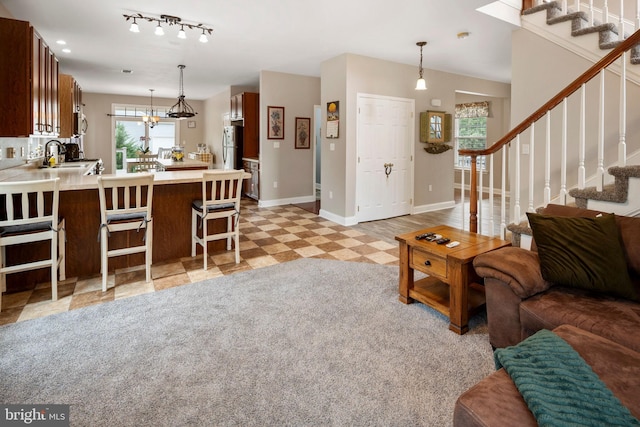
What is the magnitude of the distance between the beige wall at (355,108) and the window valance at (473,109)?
195 cm

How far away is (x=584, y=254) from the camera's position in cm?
194

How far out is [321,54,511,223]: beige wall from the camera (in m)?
5.43

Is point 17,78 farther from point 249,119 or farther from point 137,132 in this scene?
point 137,132

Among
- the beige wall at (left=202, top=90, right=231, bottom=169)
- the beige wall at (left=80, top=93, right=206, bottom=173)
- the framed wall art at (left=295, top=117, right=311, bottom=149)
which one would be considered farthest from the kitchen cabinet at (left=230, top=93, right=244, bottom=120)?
the beige wall at (left=80, top=93, right=206, bottom=173)

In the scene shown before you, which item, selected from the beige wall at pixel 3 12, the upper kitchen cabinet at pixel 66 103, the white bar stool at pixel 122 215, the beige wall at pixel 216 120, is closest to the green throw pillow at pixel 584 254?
the white bar stool at pixel 122 215

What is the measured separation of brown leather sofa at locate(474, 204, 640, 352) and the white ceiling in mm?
2757

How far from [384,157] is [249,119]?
3.26 meters

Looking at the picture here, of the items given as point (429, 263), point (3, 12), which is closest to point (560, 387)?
point (429, 263)

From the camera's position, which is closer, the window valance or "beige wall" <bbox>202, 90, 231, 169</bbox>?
the window valance

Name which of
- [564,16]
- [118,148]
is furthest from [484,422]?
[118,148]

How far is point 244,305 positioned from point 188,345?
63cm

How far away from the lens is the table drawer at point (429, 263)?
97.0 inches

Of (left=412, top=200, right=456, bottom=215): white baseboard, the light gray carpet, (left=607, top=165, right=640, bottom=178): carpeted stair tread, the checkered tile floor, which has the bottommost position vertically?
the light gray carpet

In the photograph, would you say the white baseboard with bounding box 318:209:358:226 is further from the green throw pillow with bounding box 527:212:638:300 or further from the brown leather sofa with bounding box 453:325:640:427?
the brown leather sofa with bounding box 453:325:640:427
